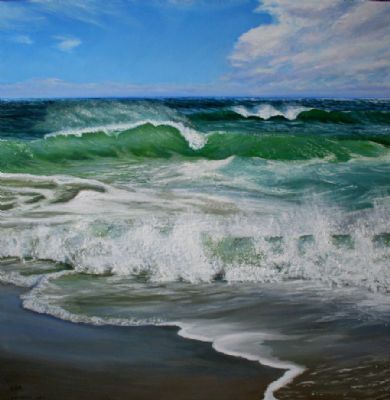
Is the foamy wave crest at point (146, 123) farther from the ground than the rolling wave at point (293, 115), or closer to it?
closer to it

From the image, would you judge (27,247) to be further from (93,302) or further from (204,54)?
(204,54)

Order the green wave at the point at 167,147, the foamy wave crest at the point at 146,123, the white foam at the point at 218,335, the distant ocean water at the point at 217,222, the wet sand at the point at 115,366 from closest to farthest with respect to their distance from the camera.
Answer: the wet sand at the point at 115,366, the white foam at the point at 218,335, the distant ocean water at the point at 217,222, the green wave at the point at 167,147, the foamy wave crest at the point at 146,123

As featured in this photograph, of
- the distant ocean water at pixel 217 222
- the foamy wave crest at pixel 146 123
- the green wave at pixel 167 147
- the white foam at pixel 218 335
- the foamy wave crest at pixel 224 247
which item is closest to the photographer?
the white foam at pixel 218 335

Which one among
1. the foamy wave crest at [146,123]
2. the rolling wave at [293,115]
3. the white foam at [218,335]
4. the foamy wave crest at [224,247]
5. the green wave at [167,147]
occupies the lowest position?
the white foam at [218,335]

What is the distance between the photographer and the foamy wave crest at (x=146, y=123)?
3.63 meters

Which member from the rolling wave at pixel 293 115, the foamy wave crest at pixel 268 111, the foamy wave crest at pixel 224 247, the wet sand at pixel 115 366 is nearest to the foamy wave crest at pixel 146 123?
the rolling wave at pixel 293 115

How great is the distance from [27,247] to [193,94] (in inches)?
42.3

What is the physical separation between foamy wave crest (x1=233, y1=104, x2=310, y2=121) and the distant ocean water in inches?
0.8

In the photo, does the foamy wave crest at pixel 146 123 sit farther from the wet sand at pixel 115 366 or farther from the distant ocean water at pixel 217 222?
the wet sand at pixel 115 366

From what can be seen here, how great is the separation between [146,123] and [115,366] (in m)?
2.58

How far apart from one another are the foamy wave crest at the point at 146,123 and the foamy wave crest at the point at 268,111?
0.33 metres

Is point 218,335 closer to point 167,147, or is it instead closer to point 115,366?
point 115,366

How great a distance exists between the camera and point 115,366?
1365 millimetres

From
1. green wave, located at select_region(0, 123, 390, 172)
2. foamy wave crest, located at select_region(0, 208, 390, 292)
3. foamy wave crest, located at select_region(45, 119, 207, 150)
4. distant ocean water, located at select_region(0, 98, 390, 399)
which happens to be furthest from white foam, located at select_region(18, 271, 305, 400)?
foamy wave crest, located at select_region(45, 119, 207, 150)
